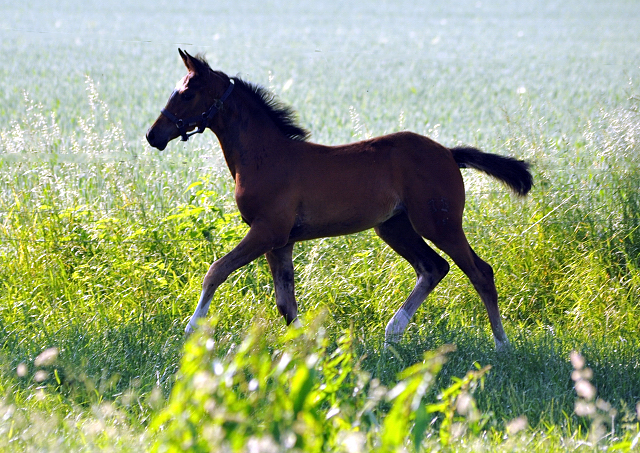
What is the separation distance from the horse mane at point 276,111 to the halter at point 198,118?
0.16 meters

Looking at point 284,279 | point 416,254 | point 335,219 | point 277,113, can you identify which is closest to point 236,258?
point 284,279

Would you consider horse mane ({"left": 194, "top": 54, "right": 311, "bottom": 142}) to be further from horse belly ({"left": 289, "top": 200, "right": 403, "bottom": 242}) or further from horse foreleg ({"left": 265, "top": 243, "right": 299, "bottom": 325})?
horse foreleg ({"left": 265, "top": 243, "right": 299, "bottom": 325})

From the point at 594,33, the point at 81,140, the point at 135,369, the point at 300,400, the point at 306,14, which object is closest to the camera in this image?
the point at 300,400

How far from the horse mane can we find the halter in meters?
0.16

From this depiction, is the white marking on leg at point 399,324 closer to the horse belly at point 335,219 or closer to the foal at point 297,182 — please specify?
the foal at point 297,182

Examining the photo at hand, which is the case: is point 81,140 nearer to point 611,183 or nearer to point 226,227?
point 226,227

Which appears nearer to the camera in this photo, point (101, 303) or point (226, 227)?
point (101, 303)

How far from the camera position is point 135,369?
456 cm

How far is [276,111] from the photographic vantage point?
5.19m

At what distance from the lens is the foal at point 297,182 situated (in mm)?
4848

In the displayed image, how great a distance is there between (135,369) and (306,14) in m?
33.7

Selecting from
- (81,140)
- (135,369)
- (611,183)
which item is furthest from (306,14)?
(135,369)

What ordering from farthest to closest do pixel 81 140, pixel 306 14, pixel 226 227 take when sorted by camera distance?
pixel 306 14
pixel 81 140
pixel 226 227

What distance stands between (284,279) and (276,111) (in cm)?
117
